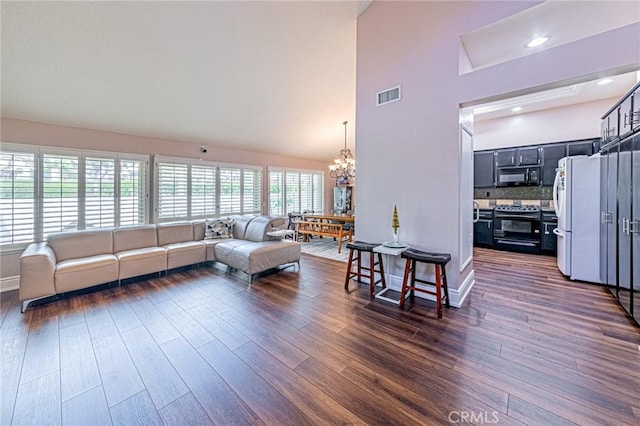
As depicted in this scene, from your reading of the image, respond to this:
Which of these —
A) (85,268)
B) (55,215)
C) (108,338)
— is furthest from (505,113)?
(55,215)

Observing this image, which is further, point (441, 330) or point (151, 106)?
point (151, 106)

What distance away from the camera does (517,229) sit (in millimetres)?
5719

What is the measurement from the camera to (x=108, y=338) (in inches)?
95.7

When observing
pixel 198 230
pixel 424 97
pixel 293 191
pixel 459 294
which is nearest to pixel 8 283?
pixel 198 230

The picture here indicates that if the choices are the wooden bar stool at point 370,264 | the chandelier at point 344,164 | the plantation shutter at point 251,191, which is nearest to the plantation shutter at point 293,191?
the plantation shutter at point 251,191

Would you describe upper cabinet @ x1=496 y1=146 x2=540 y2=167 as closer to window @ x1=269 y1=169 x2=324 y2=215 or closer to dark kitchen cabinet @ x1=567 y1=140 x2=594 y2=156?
dark kitchen cabinet @ x1=567 y1=140 x2=594 y2=156

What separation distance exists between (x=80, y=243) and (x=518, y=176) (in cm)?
832

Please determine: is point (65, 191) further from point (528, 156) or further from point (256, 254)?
point (528, 156)

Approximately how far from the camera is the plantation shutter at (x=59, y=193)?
3.97 meters

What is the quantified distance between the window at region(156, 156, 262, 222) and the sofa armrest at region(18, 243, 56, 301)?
211cm

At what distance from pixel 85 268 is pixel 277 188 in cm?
475

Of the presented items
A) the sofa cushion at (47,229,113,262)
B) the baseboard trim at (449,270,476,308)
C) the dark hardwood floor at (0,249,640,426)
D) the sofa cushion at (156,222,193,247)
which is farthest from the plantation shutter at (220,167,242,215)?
the baseboard trim at (449,270,476,308)

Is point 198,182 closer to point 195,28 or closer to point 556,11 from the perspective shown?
point 195,28

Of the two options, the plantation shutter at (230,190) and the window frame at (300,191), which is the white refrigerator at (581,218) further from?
the plantation shutter at (230,190)
